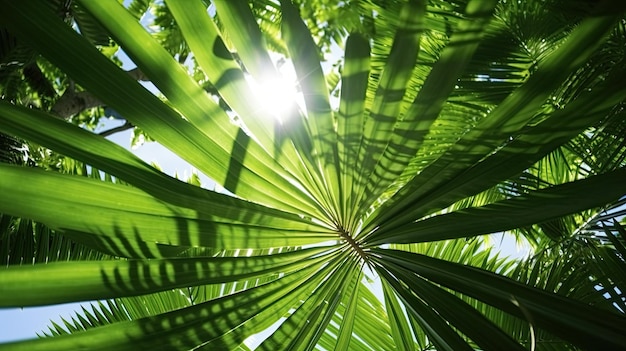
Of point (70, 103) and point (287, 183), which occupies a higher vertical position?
point (70, 103)

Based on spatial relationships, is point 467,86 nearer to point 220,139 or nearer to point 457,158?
point 457,158

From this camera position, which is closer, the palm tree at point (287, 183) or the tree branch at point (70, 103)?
the palm tree at point (287, 183)

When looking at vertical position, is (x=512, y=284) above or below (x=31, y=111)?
below

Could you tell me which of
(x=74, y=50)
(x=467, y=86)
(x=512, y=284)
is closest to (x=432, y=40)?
(x=467, y=86)

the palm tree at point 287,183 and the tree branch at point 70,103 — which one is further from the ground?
the tree branch at point 70,103

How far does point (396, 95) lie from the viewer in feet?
2.61

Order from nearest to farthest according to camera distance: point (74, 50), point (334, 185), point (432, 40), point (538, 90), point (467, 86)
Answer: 1. point (74, 50)
2. point (538, 90)
3. point (334, 185)
4. point (467, 86)
5. point (432, 40)

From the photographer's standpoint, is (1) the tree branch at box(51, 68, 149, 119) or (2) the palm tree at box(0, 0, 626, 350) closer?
(2) the palm tree at box(0, 0, 626, 350)

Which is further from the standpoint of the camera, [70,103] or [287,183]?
[70,103]

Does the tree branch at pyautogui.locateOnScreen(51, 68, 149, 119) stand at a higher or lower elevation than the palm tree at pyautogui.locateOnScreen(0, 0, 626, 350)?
higher

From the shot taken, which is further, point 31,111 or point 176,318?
point 176,318

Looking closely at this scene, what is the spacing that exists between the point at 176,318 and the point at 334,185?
374 mm

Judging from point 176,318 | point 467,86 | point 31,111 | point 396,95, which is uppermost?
point 467,86

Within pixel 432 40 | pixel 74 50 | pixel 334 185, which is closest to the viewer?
pixel 74 50
